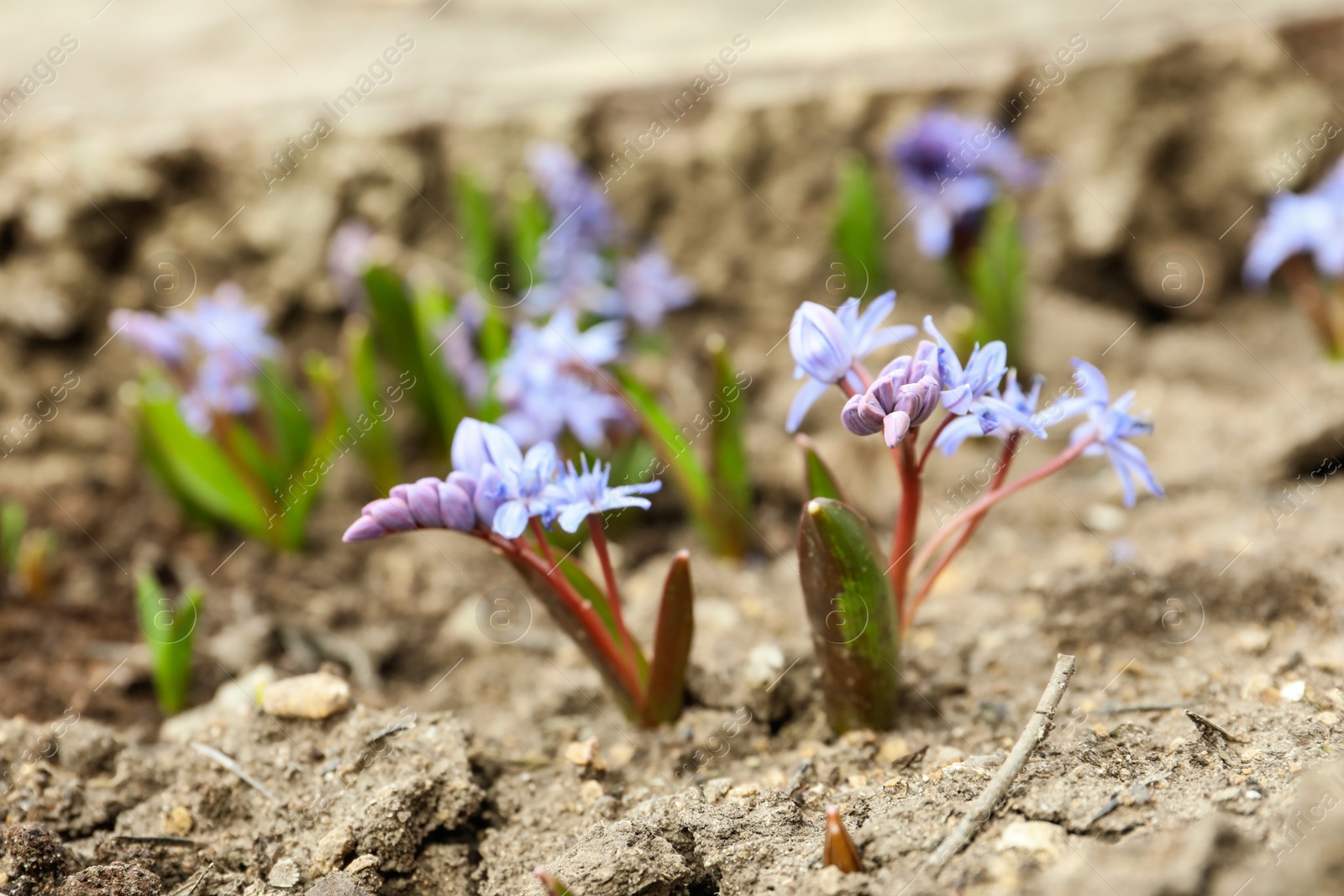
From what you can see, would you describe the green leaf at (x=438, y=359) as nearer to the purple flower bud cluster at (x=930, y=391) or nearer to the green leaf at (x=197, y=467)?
the green leaf at (x=197, y=467)

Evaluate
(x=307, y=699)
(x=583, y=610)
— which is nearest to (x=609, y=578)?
(x=583, y=610)

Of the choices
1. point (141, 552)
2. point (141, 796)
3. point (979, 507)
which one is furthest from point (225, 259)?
point (979, 507)

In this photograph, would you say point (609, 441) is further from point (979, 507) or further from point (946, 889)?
point (946, 889)

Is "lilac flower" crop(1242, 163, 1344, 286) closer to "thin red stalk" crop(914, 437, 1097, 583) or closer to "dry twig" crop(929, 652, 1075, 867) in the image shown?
"thin red stalk" crop(914, 437, 1097, 583)

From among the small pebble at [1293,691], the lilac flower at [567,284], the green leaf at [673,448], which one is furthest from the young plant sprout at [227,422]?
the small pebble at [1293,691]

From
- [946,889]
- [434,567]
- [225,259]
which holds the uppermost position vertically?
[225,259]

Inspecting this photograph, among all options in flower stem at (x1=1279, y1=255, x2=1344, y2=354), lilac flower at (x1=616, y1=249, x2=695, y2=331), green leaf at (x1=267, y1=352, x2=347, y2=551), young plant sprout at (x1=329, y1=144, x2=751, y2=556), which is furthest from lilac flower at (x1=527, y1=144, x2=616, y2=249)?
flower stem at (x1=1279, y1=255, x2=1344, y2=354)
